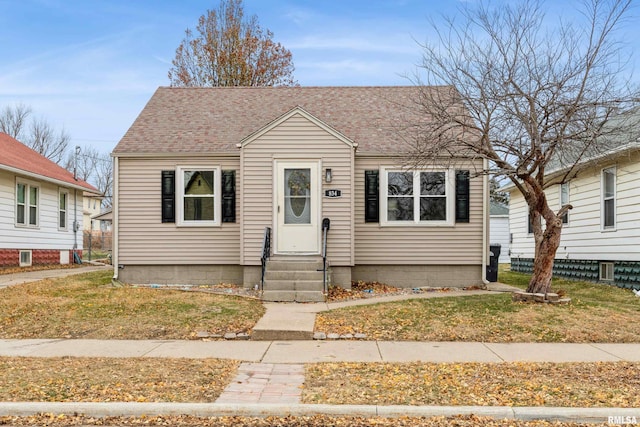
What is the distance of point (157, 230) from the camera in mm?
14180

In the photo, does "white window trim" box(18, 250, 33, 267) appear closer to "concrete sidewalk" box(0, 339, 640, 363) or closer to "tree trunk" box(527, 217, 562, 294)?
"concrete sidewalk" box(0, 339, 640, 363)

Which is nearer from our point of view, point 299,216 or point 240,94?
point 299,216

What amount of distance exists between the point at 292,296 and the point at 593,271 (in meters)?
8.86

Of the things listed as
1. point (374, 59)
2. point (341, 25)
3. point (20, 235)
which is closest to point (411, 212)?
Answer: point (374, 59)

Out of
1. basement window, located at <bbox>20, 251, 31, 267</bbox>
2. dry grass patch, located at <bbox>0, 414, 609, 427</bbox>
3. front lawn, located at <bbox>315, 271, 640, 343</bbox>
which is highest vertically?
basement window, located at <bbox>20, 251, 31, 267</bbox>

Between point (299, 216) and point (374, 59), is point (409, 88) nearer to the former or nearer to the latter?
point (374, 59)

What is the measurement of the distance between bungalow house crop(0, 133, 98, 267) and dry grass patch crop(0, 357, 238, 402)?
500 inches

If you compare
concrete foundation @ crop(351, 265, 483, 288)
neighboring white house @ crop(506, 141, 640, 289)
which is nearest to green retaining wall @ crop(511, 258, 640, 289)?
neighboring white house @ crop(506, 141, 640, 289)

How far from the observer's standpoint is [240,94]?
17203 millimetres

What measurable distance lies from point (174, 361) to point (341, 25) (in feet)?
32.9

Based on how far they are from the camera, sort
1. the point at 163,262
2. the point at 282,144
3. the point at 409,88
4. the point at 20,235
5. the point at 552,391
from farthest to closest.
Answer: the point at 20,235 < the point at 409,88 < the point at 163,262 < the point at 282,144 < the point at 552,391

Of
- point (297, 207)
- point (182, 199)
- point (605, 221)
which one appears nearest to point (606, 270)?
point (605, 221)

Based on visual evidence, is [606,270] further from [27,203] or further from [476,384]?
[27,203]

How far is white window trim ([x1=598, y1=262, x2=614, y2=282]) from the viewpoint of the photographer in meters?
14.7
